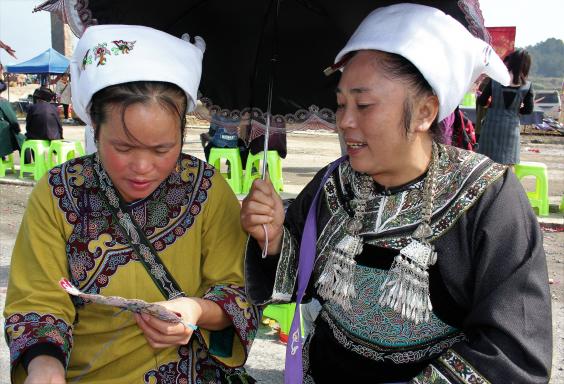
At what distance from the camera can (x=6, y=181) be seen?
8.88 metres

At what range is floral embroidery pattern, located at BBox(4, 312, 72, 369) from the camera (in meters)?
1.58

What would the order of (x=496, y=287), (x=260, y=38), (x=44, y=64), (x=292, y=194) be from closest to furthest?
(x=496, y=287), (x=260, y=38), (x=292, y=194), (x=44, y=64)

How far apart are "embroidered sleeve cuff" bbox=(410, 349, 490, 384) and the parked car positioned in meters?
26.0

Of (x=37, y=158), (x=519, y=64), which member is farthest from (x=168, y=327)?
(x=37, y=158)

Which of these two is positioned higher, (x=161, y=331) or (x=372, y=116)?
(x=372, y=116)

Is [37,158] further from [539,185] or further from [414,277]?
[414,277]

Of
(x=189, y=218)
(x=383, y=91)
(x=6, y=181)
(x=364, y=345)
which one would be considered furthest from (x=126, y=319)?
(x=6, y=181)

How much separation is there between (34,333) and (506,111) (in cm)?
617

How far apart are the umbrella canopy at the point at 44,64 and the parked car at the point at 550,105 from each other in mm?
19188

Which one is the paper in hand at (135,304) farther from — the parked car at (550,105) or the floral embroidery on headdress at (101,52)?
the parked car at (550,105)

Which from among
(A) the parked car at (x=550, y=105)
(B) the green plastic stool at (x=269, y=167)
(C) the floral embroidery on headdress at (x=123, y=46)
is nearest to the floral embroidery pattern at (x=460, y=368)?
(C) the floral embroidery on headdress at (x=123, y=46)

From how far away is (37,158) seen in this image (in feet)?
29.7

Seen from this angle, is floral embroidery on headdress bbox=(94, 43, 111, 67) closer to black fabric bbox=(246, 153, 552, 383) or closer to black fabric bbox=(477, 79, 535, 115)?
black fabric bbox=(246, 153, 552, 383)

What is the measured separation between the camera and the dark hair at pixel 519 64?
6215 mm
